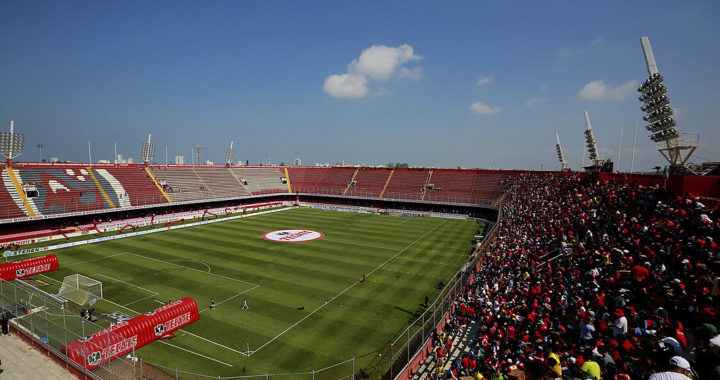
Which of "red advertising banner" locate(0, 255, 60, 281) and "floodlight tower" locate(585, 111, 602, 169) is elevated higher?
"floodlight tower" locate(585, 111, 602, 169)

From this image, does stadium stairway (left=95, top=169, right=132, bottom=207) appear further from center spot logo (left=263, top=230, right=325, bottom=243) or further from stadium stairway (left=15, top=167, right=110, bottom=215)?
center spot logo (left=263, top=230, right=325, bottom=243)

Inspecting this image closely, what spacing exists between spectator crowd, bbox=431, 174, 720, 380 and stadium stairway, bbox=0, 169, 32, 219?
4515 cm

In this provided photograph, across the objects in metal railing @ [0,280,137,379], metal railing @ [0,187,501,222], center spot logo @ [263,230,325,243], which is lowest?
center spot logo @ [263,230,325,243]

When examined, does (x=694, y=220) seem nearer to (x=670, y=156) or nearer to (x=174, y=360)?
(x=670, y=156)

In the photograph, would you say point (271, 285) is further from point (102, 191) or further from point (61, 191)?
point (61, 191)

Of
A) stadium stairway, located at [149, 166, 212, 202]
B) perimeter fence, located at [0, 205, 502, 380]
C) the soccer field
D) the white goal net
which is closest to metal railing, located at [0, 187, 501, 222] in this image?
stadium stairway, located at [149, 166, 212, 202]

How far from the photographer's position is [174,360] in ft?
48.5

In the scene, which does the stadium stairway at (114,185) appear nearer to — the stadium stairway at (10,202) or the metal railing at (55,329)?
the stadium stairway at (10,202)

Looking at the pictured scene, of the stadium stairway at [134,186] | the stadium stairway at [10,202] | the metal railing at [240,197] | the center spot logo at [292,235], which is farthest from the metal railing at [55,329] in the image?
the stadium stairway at [134,186]

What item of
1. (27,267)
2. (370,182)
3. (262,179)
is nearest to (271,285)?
(27,267)

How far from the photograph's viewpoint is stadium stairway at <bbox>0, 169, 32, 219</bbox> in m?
34.9

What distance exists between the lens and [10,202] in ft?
119

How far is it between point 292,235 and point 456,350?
90.2 feet

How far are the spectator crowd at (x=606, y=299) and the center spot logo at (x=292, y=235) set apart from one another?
2166cm
